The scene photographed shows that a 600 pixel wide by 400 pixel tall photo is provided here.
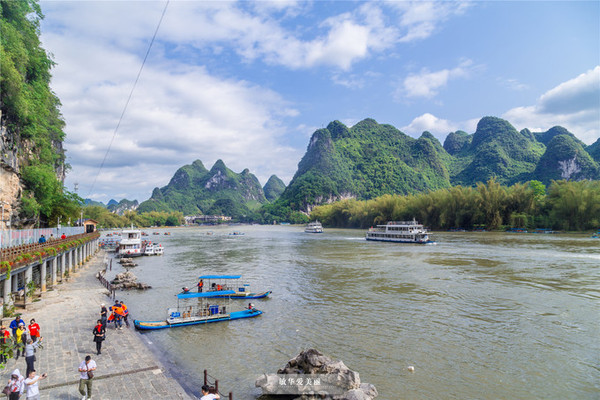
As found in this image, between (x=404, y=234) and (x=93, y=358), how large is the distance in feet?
237

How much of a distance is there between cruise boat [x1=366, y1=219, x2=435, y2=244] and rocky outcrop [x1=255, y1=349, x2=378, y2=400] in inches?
2519

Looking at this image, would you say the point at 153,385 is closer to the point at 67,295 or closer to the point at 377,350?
the point at 377,350

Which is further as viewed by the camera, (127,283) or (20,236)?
(127,283)

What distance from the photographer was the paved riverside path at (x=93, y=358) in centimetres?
1116

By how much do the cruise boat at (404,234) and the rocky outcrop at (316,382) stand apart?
64.0 meters

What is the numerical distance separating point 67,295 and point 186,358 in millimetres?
15813

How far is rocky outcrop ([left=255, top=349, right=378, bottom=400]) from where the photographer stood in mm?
11664

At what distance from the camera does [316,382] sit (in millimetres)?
11961

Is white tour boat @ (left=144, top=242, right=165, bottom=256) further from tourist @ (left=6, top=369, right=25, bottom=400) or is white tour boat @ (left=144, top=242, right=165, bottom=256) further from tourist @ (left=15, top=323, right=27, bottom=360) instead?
tourist @ (left=6, top=369, right=25, bottom=400)

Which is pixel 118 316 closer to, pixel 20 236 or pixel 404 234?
pixel 20 236

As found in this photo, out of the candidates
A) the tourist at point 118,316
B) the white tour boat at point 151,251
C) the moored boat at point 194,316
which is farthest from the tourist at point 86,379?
the white tour boat at point 151,251

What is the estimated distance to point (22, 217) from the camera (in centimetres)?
3919

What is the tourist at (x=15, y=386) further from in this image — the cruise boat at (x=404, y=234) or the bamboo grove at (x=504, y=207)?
the bamboo grove at (x=504, y=207)

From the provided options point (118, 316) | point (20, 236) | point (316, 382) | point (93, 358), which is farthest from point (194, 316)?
point (20, 236)
